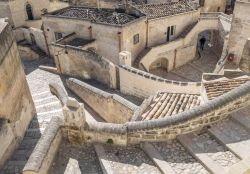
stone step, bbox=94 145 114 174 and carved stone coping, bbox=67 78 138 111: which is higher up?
stone step, bbox=94 145 114 174

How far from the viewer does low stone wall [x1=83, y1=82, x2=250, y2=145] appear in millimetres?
10312

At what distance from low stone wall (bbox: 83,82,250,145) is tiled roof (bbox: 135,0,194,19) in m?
16.5

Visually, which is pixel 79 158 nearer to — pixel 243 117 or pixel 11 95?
pixel 11 95

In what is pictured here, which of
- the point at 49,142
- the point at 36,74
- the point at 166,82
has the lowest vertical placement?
the point at 36,74

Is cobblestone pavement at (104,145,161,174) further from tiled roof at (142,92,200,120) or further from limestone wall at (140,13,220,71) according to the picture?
limestone wall at (140,13,220,71)

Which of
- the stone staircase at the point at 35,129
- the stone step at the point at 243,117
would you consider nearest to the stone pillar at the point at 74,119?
the stone staircase at the point at 35,129

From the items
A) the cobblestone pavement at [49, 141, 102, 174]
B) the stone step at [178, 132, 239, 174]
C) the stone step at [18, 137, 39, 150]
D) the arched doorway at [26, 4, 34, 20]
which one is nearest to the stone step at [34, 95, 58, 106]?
the stone step at [18, 137, 39, 150]

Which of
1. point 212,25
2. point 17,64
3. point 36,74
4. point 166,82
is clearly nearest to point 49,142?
point 17,64

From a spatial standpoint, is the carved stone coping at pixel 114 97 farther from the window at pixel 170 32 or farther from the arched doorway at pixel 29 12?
the arched doorway at pixel 29 12

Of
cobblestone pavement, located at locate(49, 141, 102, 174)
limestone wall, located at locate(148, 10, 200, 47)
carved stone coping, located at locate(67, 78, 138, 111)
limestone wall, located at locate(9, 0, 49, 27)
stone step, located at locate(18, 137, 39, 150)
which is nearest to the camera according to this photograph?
cobblestone pavement, located at locate(49, 141, 102, 174)

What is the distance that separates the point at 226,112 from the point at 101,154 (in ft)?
16.8

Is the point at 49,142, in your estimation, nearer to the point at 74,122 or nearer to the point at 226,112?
the point at 74,122

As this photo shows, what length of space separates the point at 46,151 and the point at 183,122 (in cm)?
519

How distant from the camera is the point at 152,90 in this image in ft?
64.0
